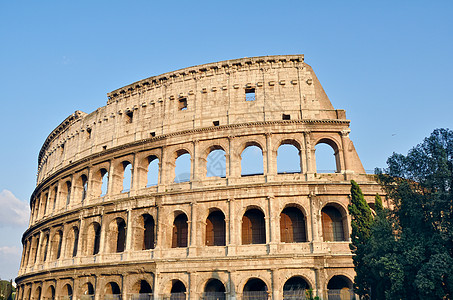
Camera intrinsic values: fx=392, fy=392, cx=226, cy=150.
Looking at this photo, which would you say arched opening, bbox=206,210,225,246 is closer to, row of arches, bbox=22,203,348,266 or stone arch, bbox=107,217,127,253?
row of arches, bbox=22,203,348,266

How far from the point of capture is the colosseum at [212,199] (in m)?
23.3

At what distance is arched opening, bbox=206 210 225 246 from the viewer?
25.4 metres

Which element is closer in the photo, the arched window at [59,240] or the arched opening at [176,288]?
the arched opening at [176,288]

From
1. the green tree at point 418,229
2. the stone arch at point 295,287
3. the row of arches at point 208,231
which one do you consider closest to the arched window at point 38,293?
the row of arches at point 208,231

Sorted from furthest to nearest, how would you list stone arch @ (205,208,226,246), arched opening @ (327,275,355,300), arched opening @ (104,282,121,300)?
1. arched opening @ (104,282,121,300)
2. stone arch @ (205,208,226,246)
3. arched opening @ (327,275,355,300)

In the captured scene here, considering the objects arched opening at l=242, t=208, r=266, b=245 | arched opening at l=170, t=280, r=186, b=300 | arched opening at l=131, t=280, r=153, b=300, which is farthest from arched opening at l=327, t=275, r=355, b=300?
arched opening at l=131, t=280, r=153, b=300

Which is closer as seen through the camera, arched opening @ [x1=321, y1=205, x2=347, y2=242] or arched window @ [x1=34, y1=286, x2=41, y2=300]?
arched opening @ [x1=321, y1=205, x2=347, y2=242]

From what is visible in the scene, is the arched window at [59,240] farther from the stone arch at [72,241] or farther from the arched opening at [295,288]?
the arched opening at [295,288]

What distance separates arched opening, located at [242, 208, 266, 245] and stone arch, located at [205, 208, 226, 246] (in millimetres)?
1430

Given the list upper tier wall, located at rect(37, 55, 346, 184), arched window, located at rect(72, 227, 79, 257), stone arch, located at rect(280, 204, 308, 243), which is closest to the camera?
stone arch, located at rect(280, 204, 308, 243)

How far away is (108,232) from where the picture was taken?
91.2ft

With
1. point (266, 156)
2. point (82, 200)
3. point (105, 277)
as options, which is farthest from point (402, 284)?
point (82, 200)

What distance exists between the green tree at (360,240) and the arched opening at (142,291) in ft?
41.0

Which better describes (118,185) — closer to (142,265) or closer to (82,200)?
(82,200)
